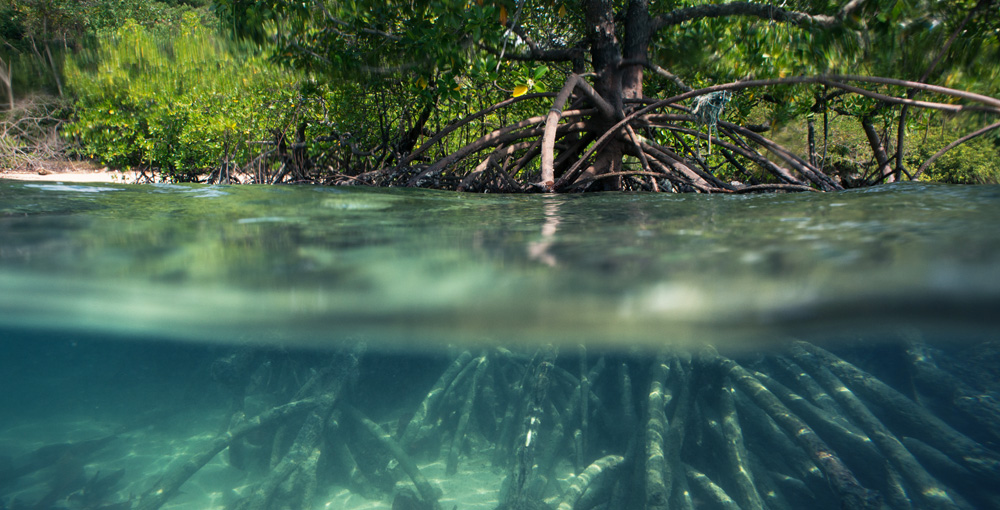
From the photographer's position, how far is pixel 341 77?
7.75 meters

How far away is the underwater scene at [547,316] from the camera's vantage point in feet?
8.29

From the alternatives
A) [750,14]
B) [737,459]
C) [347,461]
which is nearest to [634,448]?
[737,459]

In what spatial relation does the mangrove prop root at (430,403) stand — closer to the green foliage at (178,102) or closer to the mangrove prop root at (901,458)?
the mangrove prop root at (901,458)

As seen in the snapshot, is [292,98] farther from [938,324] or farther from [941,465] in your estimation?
[941,465]

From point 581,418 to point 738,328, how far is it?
4.01 meters

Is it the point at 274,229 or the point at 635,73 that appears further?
the point at 635,73

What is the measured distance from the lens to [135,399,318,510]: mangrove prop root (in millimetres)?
5238

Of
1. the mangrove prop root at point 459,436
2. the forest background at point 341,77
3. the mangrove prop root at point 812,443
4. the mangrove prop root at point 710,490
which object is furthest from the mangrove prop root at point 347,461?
the mangrove prop root at point 812,443

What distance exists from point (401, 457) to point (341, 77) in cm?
519

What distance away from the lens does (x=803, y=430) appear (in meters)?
5.27

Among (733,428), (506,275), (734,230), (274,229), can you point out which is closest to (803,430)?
(733,428)

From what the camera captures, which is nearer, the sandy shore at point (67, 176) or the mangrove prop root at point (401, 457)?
the mangrove prop root at point (401, 457)

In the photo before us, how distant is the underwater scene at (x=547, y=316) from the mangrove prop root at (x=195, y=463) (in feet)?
0.14

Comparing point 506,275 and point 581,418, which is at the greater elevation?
point 506,275
